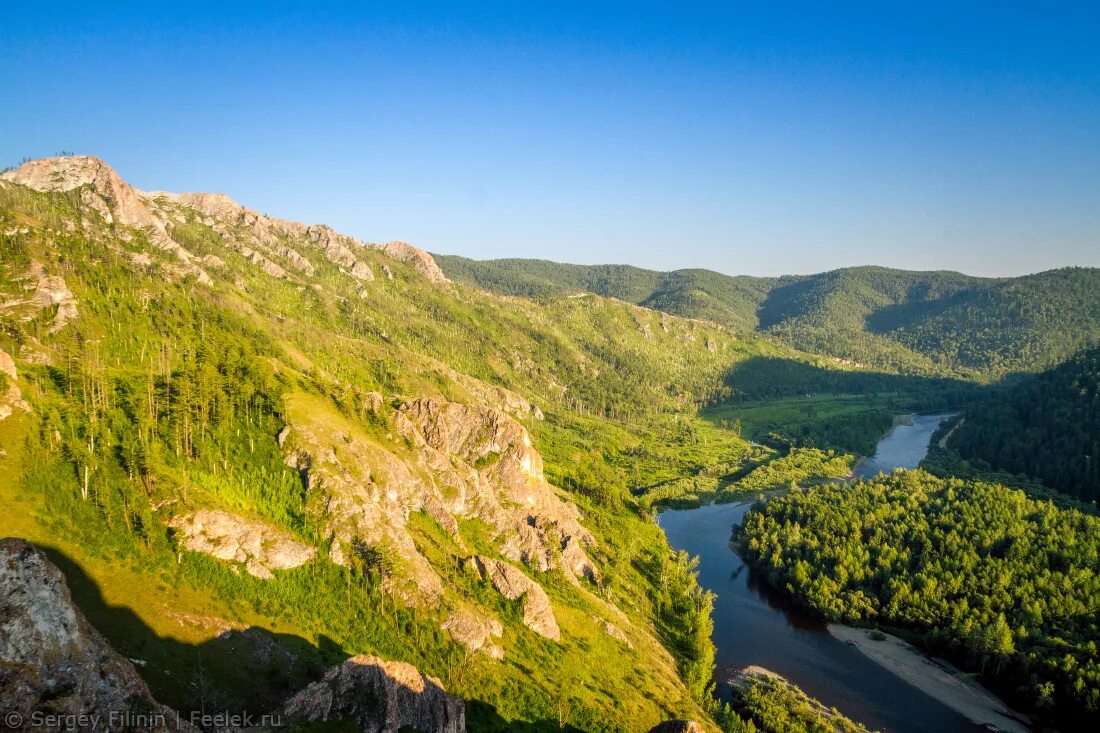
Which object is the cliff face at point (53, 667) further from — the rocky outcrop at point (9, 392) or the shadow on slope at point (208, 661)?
the rocky outcrop at point (9, 392)

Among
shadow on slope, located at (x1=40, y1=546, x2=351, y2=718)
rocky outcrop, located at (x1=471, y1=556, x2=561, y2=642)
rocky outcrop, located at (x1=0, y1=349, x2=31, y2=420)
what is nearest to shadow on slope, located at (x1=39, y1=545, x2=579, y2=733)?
shadow on slope, located at (x1=40, y1=546, x2=351, y2=718)

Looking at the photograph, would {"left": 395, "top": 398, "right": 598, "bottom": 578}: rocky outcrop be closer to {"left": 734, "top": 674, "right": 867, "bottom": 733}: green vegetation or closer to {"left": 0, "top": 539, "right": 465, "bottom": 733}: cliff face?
{"left": 734, "top": 674, "right": 867, "bottom": 733}: green vegetation

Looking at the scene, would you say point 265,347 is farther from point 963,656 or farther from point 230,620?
point 963,656

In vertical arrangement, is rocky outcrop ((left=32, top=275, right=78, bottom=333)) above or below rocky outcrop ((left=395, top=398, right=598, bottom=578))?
above

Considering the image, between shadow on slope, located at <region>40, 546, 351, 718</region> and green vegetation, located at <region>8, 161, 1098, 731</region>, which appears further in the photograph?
green vegetation, located at <region>8, 161, 1098, 731</region>

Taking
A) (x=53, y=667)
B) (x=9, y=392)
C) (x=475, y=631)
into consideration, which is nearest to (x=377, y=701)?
(x=475, y=631)

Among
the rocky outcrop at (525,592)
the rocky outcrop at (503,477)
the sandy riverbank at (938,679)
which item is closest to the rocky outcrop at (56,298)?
the rocky outcrop at (503,477)
